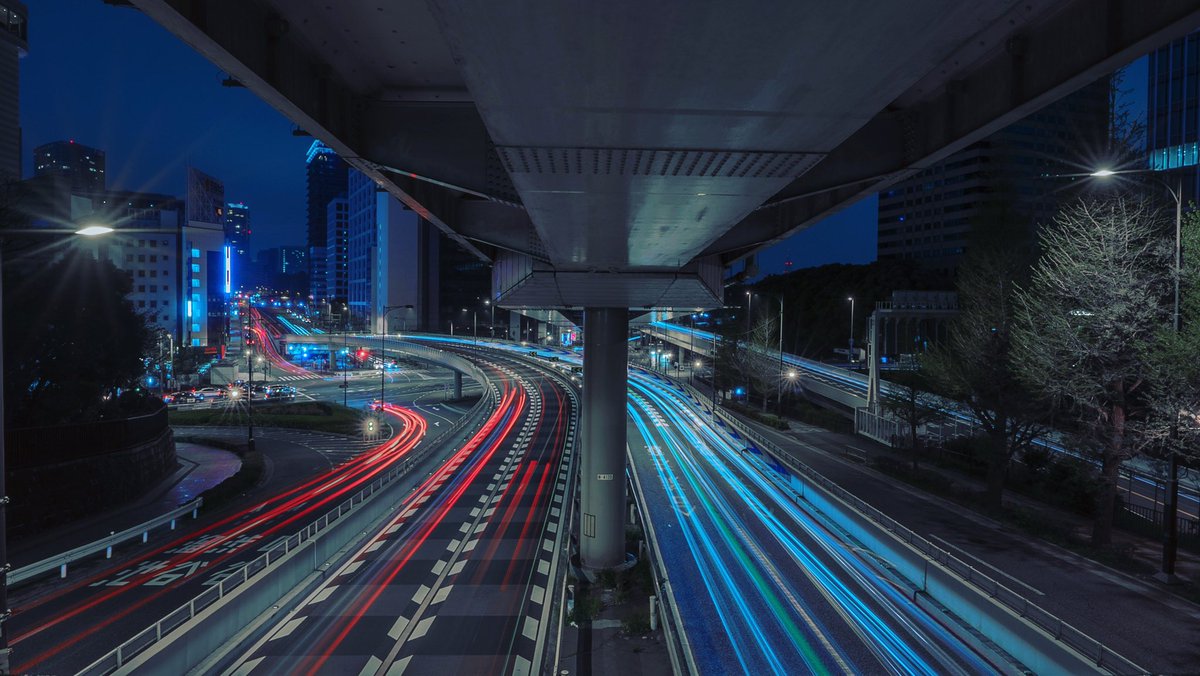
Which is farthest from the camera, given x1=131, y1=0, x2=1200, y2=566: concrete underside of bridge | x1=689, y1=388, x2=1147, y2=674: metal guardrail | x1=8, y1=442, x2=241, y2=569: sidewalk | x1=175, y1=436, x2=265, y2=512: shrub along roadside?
x1=175, y1=436, x2=265, y2=512: shrub along roadside

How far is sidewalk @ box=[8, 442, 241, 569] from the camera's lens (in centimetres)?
2289

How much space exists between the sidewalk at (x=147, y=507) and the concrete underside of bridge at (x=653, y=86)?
23.8 meters

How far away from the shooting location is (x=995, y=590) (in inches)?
611

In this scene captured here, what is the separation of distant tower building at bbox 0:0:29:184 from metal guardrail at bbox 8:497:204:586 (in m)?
138

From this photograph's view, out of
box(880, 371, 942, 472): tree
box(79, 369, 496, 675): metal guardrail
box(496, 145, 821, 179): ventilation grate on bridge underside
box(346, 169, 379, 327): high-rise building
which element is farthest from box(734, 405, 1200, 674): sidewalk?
box(346, 169, 379, 327): high-rise building

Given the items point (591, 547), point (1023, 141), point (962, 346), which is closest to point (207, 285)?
point (591, 547)

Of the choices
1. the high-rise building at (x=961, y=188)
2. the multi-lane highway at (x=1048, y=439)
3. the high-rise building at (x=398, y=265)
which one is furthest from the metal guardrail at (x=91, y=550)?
the high-rise building at (x=398, y=265)

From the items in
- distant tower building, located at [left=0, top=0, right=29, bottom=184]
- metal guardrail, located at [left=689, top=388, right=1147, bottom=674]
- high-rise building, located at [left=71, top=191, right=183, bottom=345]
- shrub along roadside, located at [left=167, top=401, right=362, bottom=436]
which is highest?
distant tower building, located at [left=0, top=0, right=29, bottom=184]

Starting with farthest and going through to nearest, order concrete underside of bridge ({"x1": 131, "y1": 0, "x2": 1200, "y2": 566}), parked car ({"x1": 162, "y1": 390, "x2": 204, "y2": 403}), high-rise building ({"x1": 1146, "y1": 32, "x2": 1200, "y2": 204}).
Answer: parked car ({"x1": 162, "y1": 390, "x2": 204, "y2": 403}) → high-rise building ({"x1": 1146, "y1": 32, "x2": 1200, "y2": 204}) → concrete underside of bridge ({"x1": 131, "y1": 0, "x2": 1200, "y2": 566})

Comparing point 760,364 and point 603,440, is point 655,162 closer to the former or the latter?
point 603,440

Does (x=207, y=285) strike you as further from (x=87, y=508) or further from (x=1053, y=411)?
(x=1053, y=411)

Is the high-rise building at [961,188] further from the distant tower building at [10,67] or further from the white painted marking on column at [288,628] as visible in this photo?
the distant tower building at [10,67]

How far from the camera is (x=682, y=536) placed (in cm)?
2303

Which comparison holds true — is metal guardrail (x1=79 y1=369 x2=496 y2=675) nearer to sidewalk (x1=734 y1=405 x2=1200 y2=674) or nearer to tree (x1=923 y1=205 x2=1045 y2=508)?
sidewalk (x1=734 y1=405 x2=1200 y2=674)
